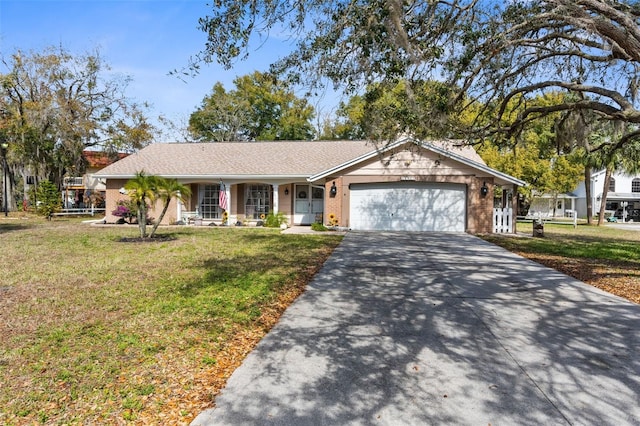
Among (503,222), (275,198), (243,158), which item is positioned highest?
(243,158)

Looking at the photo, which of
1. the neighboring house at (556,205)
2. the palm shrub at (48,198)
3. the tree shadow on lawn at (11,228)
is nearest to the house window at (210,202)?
the tree shadow on lawn at (11,228)

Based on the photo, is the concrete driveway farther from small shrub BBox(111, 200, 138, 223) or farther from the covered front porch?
small shrub BBox(111, 200, 138, 223)

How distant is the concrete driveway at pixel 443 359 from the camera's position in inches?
124

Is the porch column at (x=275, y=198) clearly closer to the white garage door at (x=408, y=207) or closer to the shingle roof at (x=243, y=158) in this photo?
the shingle roof at (x=243, y=158)

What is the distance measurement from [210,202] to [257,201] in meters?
2.61

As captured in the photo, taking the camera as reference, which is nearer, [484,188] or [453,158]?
[453,158]

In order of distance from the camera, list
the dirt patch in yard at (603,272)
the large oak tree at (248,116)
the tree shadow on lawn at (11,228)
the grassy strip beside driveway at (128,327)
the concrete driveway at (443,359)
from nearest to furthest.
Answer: the concrete driveway at (443,359) → the grassy strip beside driveway at (128,327) → the dirt patch in yard at (603,272) → the tree shadow on lawn at (11,228) → the large oak tree at (248,116)

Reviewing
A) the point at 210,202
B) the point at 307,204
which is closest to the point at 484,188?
the point at 307,204

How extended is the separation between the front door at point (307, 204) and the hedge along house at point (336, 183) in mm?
53

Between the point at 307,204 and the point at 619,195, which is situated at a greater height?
the point at 619,195

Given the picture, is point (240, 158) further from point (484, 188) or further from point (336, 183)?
point (484, 188)

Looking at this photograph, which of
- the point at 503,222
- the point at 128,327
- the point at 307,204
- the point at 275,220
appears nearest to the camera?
the point at 128,327

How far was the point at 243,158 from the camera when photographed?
2295 centimetres

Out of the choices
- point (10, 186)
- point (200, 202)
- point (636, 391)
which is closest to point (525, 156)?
point (200, 202)
